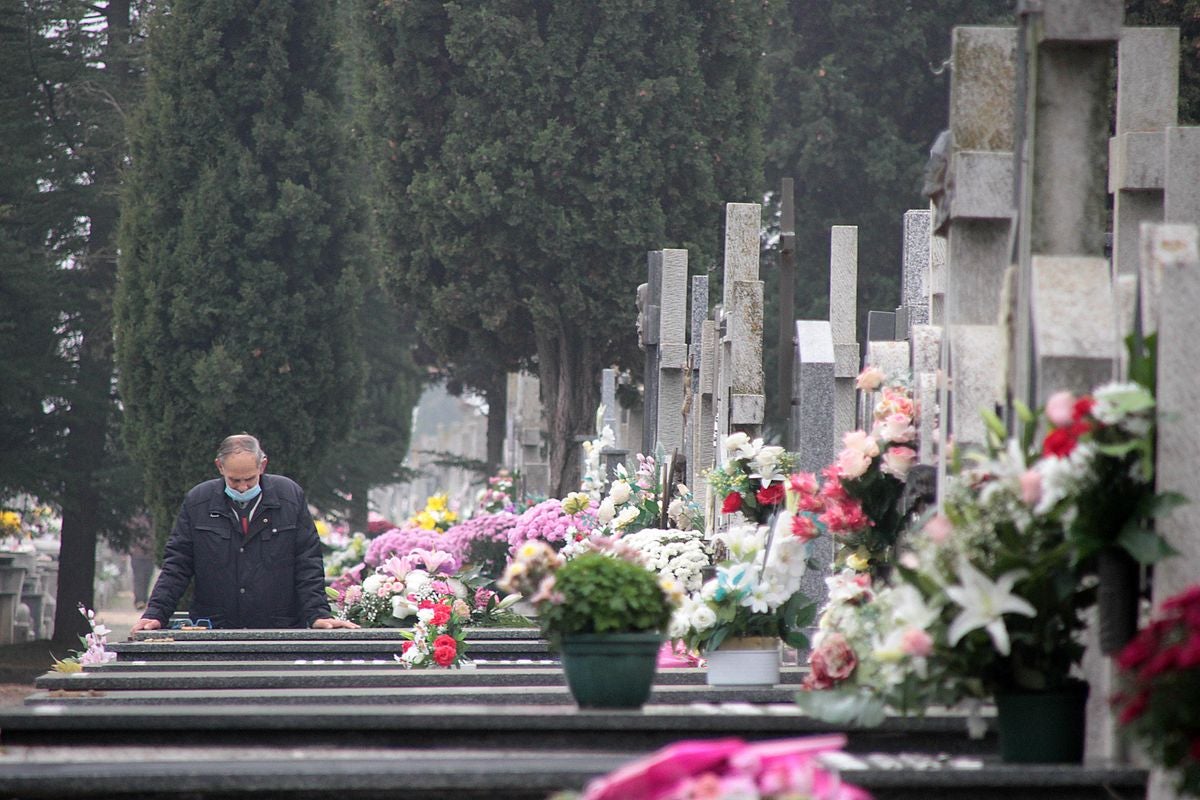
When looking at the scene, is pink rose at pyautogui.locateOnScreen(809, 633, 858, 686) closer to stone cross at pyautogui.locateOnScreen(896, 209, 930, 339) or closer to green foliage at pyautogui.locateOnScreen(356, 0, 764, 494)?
stone cross at pyautogui.locateOnScreen(896, 209, 930, 339)

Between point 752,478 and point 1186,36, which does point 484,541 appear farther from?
point 1186,36

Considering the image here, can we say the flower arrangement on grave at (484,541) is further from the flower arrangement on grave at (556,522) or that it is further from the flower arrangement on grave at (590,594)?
the flower arrangement on grave at (590,594)

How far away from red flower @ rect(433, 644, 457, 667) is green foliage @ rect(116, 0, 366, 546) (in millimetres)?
12915

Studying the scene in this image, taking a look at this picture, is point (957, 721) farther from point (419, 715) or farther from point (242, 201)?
point (242, 201)

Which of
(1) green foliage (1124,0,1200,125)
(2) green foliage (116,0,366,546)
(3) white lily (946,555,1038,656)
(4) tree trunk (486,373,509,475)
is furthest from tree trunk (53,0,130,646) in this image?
(3) white lily (946,555,1038,656)

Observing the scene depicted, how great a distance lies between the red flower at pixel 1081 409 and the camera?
3695 millimetres

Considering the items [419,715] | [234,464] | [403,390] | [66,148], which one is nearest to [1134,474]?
[419,715]

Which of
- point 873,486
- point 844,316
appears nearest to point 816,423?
point 844,316

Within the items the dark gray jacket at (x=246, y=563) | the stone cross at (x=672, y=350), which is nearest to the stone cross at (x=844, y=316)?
the stone cross at (x=672, y=350)

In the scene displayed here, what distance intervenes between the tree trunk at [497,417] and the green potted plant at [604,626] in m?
20.1

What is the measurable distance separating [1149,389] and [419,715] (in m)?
1.85

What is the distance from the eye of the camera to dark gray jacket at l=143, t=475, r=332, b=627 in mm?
7891

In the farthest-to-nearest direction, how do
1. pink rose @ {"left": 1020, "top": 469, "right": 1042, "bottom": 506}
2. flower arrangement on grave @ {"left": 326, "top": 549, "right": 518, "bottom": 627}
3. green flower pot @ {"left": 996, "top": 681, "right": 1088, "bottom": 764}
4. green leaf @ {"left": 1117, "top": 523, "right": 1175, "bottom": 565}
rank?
1. flower arrangement on grave @ {"left": 326, "top": 549, "right": 518, "bottom": 627}
2. green flower pot @ {"left": 996, "top": 681, "right": 1088, "bottom": 764}
3. pink rose @ {"left": 1020, "top": 469, "right": 1042, "bottom": 506}
4. green leaf @ {"left": 1117, "top": 523, "right": 1175, "bottom": 565}

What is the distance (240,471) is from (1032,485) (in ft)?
16.2
